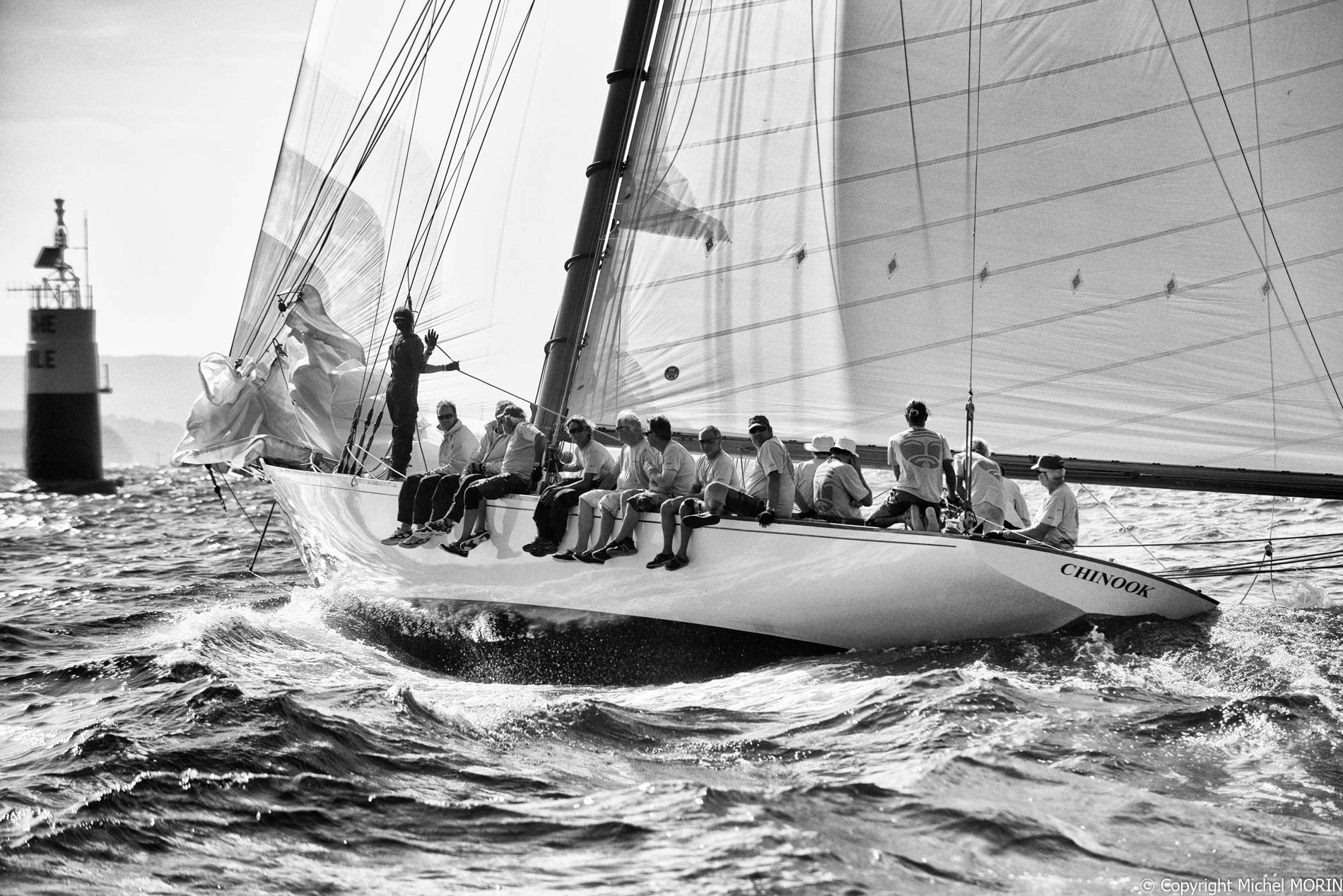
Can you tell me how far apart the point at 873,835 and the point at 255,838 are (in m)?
2.52

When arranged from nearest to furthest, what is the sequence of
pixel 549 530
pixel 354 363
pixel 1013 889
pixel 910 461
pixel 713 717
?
pixel 1013 889
pixel 713 717
pixel 910 461
pixel 549 530
pixel 354 363

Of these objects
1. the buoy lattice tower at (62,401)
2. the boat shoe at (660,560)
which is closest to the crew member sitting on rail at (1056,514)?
the boat shoe at (660,560)

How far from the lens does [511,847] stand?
17.3 ft

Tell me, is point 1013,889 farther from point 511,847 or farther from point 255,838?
point 255,838

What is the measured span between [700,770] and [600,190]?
5997mm

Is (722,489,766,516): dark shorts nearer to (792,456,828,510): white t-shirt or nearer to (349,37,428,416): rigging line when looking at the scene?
(792,456,828,510): white t-shirt

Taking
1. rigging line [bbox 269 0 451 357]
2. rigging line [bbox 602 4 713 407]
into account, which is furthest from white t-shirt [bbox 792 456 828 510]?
rigging line [bbox 269 0 451 357]

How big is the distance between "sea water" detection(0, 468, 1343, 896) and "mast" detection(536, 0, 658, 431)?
241cm

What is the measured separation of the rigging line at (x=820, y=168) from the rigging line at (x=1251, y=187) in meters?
2.47

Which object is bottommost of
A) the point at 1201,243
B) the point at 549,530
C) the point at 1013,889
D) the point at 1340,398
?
the point at 1013,889

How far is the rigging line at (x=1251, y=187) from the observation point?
30.0ft

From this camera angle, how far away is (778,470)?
888 centimetres

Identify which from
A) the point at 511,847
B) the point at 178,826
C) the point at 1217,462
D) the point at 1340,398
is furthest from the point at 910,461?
the point at 178,826

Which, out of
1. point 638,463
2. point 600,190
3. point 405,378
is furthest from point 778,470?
point 405,378
